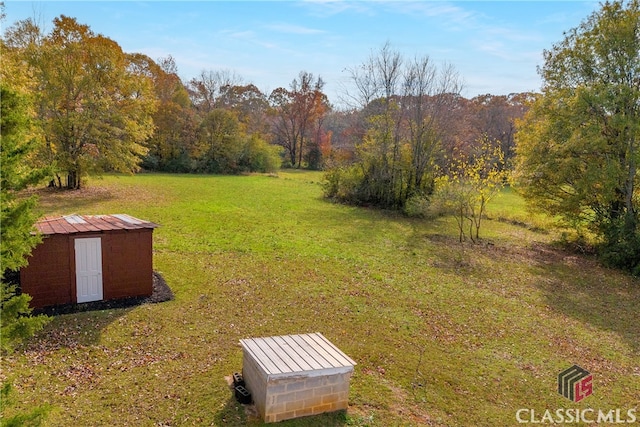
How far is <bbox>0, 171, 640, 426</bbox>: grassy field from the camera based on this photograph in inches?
223

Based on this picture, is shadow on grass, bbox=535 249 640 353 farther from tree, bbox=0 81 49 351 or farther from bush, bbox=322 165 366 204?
bush, bbox=322 165 366 204

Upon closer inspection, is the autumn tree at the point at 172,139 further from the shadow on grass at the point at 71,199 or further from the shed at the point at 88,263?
the shed at the point at 88,263

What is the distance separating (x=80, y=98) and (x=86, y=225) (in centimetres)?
1713

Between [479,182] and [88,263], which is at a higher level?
[479,182]

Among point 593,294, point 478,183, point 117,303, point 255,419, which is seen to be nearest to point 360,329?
point 255,419

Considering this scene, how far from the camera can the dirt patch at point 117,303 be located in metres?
8.06

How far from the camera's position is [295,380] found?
5125 millimetres

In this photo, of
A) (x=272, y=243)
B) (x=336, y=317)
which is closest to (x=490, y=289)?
(x=336, y=317)

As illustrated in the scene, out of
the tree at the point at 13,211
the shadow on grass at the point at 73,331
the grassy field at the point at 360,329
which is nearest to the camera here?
the tree at the point at 13,211

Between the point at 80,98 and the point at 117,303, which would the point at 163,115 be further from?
the point at 117,303

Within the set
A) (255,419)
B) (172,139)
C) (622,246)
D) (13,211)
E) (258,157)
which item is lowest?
(255,419)

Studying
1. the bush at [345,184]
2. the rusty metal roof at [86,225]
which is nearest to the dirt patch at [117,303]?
the rusty metal roof at [86,225]

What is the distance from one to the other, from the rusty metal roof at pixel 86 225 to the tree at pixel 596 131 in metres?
14.2

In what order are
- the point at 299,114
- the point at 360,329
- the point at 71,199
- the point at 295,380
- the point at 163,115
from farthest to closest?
the point at 299,114 → the point at 163,115 → the point at 71,199 → the point at 360,329 → the point at 295,380
